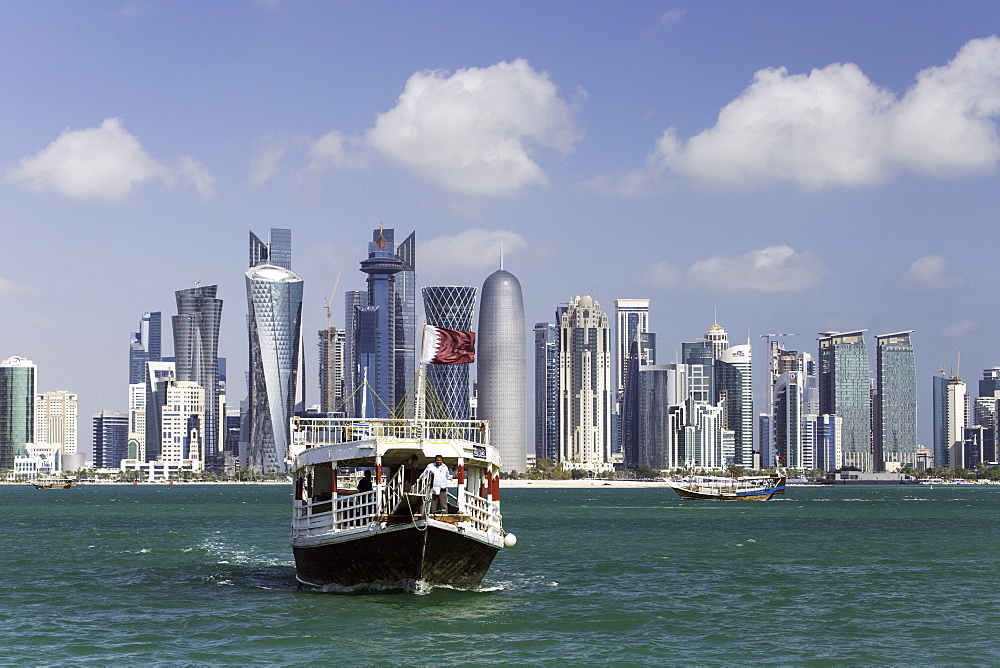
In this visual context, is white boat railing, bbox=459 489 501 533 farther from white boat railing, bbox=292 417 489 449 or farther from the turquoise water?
the turquoise water

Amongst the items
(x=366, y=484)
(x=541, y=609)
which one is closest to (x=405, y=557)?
(x=366, y=484)

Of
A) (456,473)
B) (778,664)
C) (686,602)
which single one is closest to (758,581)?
(686,602)

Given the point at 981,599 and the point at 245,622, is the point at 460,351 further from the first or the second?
the point at 981,599

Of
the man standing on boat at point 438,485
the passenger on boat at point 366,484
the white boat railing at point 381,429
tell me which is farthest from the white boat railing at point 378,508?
the white boat railing at point 381,429

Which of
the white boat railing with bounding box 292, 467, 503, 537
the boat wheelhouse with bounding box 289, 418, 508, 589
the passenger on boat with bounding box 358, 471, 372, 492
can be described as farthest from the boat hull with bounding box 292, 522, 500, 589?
the passenger on boat with bounding box 358, 471, 372, 492

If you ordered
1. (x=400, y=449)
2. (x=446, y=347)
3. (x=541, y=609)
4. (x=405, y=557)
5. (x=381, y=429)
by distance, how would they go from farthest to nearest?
(x=446, y=347)
(x=381, y=429)
(x=541, y=609)
(x=400, y=449)
(x=405, y=557)

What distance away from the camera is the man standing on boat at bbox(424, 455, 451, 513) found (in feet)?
126

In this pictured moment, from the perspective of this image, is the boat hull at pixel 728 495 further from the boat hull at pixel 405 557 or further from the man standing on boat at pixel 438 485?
the man standing on boat at pixel 438 485

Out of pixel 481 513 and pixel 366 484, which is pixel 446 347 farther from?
pixel 481 513

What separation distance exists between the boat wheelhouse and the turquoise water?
0.86m

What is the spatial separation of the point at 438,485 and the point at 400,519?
146 cm

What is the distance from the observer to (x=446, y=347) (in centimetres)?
4381

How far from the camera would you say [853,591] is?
151 ft

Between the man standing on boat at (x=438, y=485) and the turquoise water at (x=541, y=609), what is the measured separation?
2631 mm
